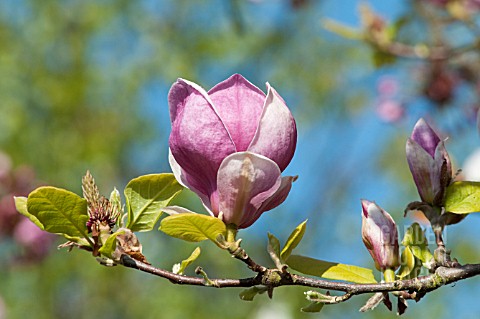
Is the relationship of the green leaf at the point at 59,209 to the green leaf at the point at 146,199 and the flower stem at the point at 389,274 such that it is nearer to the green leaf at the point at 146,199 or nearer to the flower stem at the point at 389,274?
the green leaf at the point at 146,199

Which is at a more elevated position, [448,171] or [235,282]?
[448,171]

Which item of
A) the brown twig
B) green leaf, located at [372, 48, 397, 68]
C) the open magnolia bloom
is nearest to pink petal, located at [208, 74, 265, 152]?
the open magnolia bloom

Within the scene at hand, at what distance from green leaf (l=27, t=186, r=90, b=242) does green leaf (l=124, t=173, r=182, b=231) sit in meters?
0.06

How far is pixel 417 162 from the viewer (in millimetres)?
726

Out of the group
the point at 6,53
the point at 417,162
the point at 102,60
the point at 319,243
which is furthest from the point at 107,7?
the point at 417,162

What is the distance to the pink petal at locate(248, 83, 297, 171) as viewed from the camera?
2.00ft

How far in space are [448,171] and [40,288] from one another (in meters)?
4.42

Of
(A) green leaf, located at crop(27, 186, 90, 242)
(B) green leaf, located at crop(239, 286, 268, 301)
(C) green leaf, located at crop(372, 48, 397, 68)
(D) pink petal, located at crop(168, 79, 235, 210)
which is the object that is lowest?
(B) green leaf, located at crop(239, 286, 268, 301)

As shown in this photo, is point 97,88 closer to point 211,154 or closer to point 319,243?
point 319,243

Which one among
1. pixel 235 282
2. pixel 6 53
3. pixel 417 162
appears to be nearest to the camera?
pixel 235 282

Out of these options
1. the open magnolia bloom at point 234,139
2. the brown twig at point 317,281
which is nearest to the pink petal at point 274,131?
the open magnolia bloom at point 234,139

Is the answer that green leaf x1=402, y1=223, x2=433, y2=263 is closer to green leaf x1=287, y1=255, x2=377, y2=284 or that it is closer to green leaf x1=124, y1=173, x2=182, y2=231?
green leaf x1=287, y1=255, x2=377, y2=284

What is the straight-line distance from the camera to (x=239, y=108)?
0.62 m

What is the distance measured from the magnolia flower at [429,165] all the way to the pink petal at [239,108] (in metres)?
0.20
